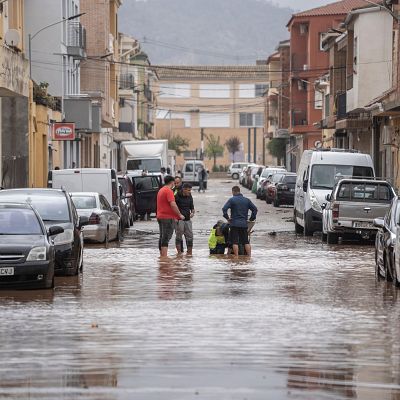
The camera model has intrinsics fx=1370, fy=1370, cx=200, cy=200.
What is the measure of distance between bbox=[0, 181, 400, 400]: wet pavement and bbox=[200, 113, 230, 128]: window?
478ft

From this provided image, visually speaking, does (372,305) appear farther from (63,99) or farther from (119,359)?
(63,99)

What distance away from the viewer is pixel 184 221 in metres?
29.3

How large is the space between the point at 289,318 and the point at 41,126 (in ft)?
135

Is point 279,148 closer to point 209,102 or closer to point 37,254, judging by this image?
point 209,102

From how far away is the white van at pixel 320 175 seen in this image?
3781cm

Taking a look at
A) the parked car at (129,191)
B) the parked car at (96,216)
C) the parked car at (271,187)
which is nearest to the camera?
the parked car at (96,216)

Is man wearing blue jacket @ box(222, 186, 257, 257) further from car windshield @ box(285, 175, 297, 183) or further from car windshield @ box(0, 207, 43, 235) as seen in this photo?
car windshield @ box(285, 175, 297, 183)

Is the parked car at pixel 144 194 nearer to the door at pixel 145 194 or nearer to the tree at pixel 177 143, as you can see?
the door at pixel 145 194

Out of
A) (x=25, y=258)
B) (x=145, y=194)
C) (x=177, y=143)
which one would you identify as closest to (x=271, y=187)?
(x=145, y=194)

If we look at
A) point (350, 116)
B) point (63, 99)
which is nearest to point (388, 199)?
point (350, 116)

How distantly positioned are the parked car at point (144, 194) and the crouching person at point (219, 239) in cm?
1980

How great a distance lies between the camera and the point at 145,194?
161 feet

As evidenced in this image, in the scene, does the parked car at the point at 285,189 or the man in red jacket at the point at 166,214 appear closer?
the man in red jacket at the point at 166,214

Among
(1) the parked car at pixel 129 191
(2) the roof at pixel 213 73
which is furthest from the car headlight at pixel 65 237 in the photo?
(2) the roof at pixel 213 73
